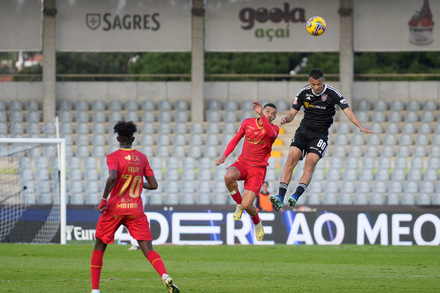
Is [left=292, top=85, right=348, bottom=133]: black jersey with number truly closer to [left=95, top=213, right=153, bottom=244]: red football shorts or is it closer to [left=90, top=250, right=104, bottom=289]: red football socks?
[left=95, top=213, right=153, bottom=244]: red football shorts

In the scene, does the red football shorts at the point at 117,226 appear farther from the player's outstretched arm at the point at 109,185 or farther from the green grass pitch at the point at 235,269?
the green grass pitch at the point at 235,269

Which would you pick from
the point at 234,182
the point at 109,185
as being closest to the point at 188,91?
the point at 234,182

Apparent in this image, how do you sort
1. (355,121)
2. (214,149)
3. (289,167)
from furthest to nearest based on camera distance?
1. (214,149)
2. (289,167)
3. (355,121)

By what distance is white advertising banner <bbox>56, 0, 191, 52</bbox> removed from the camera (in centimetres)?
2794

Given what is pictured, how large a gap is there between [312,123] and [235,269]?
3189 millimetres

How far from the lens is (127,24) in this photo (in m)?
28.0

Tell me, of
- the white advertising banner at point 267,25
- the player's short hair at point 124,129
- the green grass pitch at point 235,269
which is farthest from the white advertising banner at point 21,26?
the player's short hair at point 124,129

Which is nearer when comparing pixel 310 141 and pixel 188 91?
pixel 310 141

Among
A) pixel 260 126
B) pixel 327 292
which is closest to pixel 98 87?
pixel 260 126

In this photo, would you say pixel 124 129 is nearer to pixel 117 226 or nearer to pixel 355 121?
pixel 117 226

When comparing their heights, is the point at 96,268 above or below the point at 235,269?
above

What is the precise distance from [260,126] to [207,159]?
42.4 feet

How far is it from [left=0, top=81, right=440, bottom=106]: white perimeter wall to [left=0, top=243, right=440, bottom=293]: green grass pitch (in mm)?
10633

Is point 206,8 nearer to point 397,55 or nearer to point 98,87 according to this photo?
point 98,87
